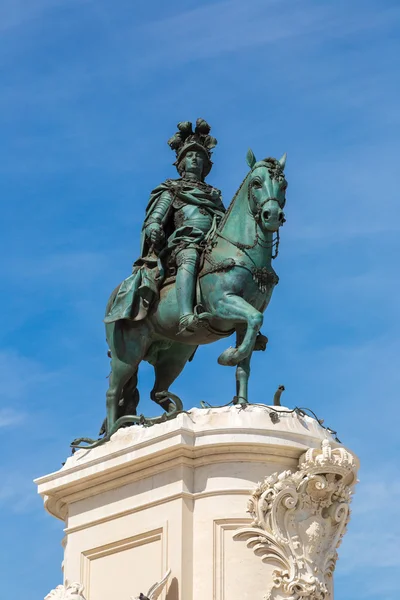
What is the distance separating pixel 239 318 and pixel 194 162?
10.1ft

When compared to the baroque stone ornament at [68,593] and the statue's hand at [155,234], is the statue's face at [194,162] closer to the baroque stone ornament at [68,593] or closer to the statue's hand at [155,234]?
the statue's hand at [155,234]

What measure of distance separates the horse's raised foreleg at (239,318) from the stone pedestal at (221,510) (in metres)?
0.76

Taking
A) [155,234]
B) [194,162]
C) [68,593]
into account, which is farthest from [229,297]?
[68,593]

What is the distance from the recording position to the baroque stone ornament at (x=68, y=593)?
19.1 metres

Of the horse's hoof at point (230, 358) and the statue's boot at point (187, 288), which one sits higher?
the statue's boot at point (187, 288)

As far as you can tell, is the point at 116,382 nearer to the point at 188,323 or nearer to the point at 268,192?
the point at 188,323

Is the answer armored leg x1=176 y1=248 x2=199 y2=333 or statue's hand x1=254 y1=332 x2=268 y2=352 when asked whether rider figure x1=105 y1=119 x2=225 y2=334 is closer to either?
armored leg x1=176 y1=248 x2=199 y2=333

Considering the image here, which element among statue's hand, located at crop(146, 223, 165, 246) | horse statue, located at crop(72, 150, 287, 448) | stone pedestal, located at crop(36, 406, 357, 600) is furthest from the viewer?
statue's hand, located at crop(146, 223, 165, 246)

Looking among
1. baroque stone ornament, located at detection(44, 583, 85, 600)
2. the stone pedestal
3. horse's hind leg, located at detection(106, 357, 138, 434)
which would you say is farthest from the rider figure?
baroque stone ornament, located at detection(44, 583, 85, 600)

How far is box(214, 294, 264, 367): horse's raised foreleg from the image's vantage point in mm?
19922

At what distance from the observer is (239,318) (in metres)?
20.1

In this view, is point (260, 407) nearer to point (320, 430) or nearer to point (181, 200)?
point (320, 430)

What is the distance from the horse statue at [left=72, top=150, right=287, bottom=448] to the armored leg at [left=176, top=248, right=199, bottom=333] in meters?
0.11

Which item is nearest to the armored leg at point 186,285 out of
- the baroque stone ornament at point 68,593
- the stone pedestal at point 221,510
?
the stone pedestal at point 221,510
